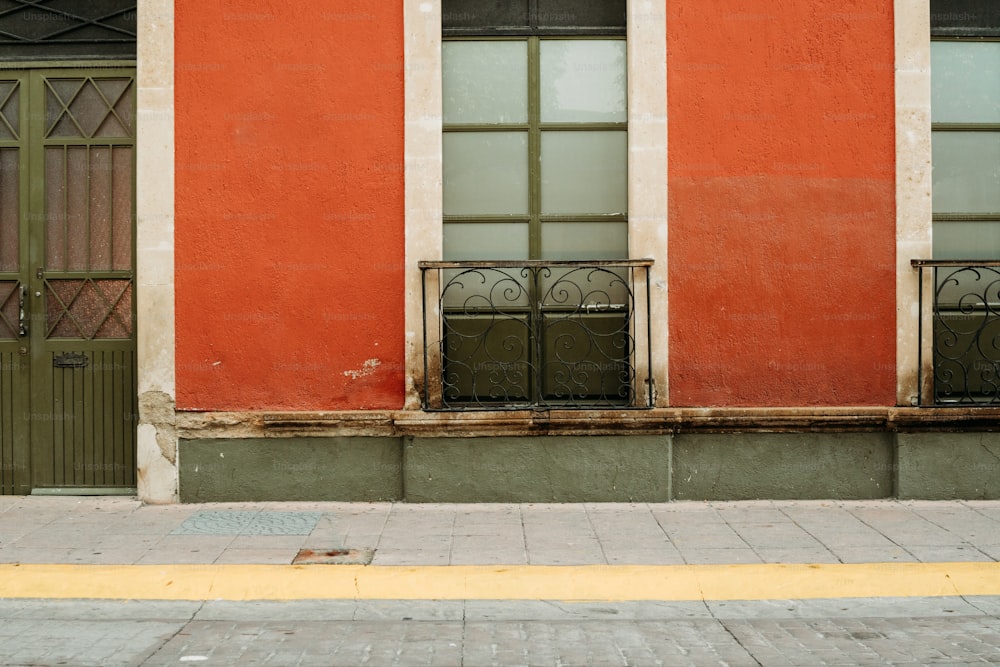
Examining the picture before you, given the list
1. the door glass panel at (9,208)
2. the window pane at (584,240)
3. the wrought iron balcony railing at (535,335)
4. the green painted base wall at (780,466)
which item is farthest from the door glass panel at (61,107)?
the green painted base wall at (780,466)

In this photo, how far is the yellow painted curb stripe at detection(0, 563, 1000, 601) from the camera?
5.30 meters

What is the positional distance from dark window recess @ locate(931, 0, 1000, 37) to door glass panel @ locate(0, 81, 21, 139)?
23.8 ft

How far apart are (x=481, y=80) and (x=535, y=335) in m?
2.07

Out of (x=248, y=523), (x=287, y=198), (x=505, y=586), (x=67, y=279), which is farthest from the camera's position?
(x=67, y=279)

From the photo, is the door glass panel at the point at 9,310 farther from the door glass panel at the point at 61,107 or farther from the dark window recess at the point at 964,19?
the dark window recess at the point at 964,19

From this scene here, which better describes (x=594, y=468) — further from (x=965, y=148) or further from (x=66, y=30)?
(x=66, y=30)

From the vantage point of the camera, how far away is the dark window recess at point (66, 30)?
24.4ft

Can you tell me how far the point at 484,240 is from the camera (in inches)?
295

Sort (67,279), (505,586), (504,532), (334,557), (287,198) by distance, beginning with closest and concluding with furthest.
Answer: (505,586) → (334,557) → (504,532) → (287,198) → (67,279)

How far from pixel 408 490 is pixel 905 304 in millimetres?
4063

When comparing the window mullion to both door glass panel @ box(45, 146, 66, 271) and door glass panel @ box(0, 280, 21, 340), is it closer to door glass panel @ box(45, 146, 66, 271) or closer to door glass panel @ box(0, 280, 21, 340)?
door glass panel @ box(45, 146, 66, 271)

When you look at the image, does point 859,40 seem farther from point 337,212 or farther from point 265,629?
point 265,629

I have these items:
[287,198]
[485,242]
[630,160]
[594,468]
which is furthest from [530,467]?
[287,198]

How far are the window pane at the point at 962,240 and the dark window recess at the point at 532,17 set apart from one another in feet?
9.84
